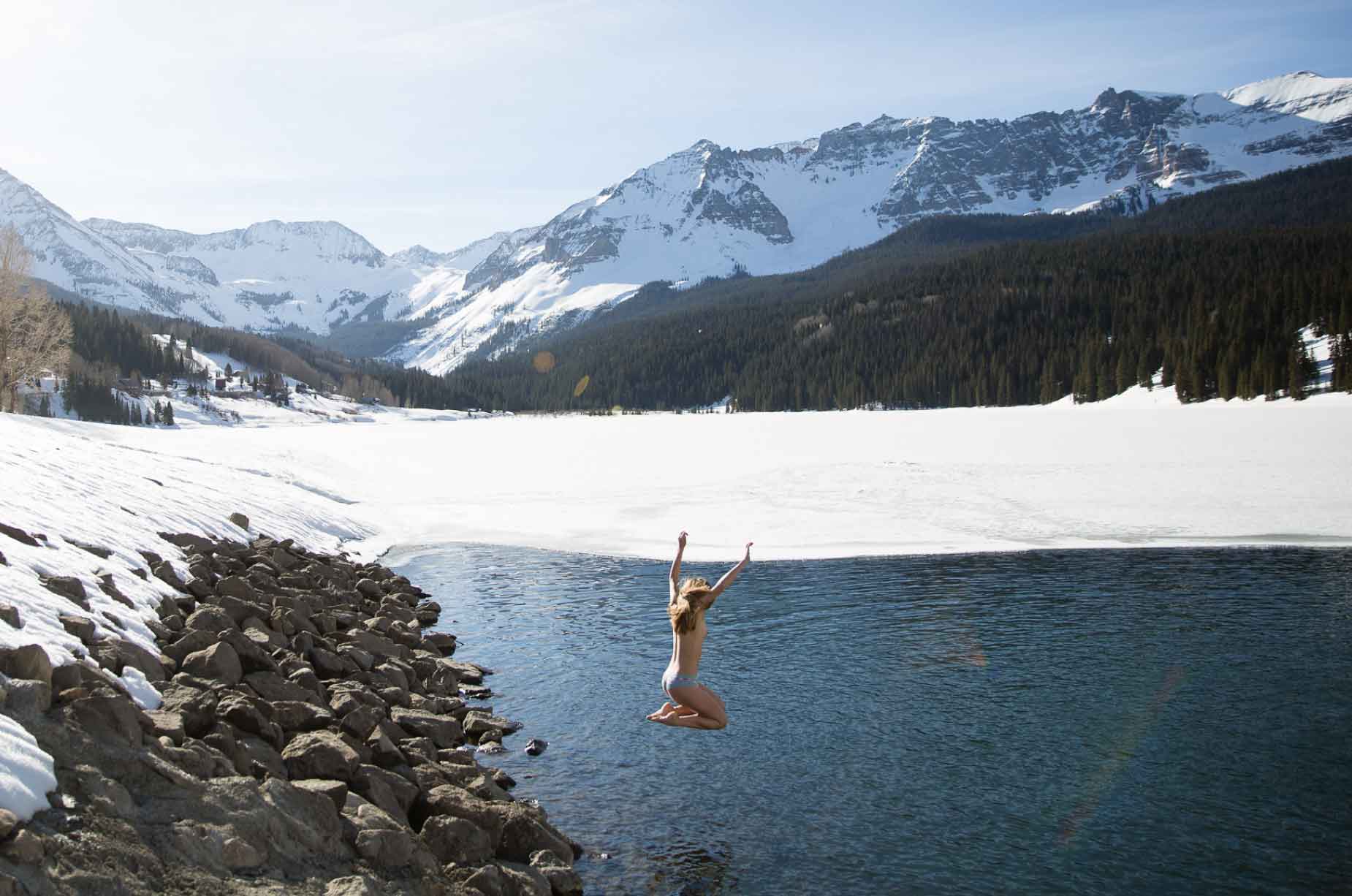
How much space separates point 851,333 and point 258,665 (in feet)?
559

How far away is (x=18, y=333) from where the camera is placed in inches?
2384

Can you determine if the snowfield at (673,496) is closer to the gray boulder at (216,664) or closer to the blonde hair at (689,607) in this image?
the gray boulder at (216,664)

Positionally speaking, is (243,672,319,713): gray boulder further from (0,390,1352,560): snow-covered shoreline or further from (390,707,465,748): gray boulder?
(0,390,1352,560): snow-covered shoreline

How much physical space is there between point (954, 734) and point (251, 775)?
31.1 feet

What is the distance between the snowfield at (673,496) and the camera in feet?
47.1

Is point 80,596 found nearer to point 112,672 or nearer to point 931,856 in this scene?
point 112,672

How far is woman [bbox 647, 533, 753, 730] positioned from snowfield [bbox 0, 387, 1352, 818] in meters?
5.81

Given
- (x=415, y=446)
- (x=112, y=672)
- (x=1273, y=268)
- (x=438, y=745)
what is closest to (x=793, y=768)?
(x=438, y=745)

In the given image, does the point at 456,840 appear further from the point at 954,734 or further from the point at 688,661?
the point at 954,734

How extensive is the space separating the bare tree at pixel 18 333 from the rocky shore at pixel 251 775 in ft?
167

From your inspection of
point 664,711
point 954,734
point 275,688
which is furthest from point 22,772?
point 954,734

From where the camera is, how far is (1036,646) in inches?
707

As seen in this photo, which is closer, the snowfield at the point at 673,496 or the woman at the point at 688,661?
the woman at the point at 688,661

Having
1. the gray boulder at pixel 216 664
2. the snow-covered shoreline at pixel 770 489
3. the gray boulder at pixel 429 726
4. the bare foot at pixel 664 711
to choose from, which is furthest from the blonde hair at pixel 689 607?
the snow-covered shoreline at pixel 770 489
